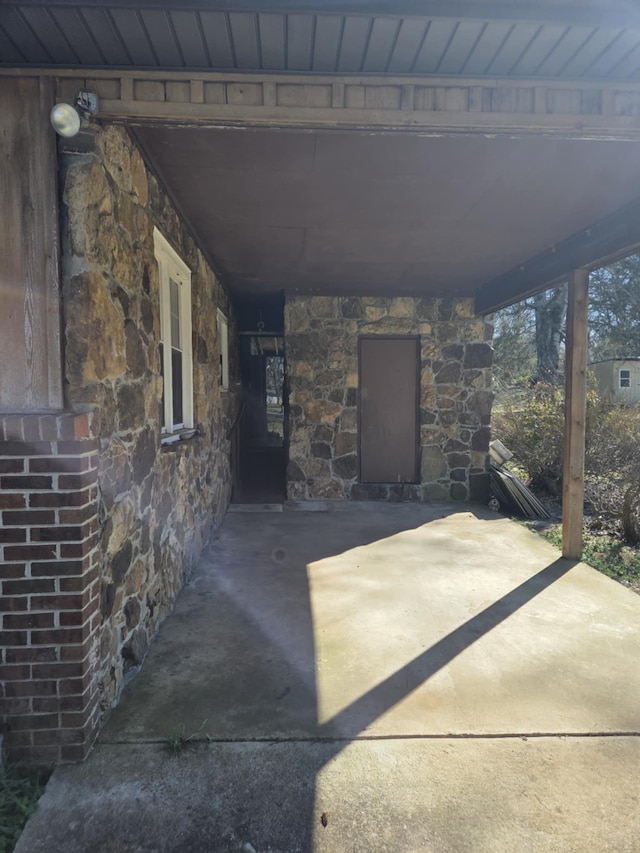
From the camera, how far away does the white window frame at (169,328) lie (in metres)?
3.12

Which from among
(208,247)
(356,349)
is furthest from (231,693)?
(356,349)

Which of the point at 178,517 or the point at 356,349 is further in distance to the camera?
the point at 356,349

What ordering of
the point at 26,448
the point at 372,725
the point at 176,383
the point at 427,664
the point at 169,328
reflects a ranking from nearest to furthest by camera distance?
the point at 26,448
the point at 372,725
the point at 427,664
the point at 169,328
the point at 176,383

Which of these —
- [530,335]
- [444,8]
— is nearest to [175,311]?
[444,8]

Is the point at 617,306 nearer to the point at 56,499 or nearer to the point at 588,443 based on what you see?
the point at 588,443

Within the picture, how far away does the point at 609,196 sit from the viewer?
312cm

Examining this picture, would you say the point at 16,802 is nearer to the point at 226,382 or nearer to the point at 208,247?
the point at 208,247

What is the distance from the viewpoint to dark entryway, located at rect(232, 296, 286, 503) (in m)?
6.81

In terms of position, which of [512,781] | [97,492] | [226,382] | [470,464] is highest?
[226,382]

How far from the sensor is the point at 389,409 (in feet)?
20.4

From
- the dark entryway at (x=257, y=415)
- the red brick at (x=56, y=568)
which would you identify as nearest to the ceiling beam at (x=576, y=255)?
the dark entryway at (x=257, y=415)

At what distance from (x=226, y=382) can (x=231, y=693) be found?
4048 millimetres

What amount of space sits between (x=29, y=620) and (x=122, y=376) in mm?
1049

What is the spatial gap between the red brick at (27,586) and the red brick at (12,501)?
0.27 m
